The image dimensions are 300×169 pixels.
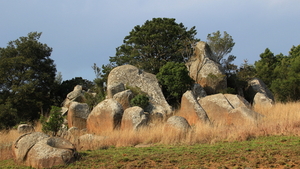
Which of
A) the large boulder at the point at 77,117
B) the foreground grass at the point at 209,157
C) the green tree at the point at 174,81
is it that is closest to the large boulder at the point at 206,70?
the green tree at the point at 174,81

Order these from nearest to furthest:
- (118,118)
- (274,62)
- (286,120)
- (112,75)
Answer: (286,120) → (118,118) → (112,75) → (274,62)

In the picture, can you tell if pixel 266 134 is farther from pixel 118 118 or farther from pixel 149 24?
pixel 149 24

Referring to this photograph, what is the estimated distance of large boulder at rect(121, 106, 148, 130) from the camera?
49.2 feet

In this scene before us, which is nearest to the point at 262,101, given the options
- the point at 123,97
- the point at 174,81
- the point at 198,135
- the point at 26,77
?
the point at 174,81

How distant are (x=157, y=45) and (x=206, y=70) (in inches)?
254

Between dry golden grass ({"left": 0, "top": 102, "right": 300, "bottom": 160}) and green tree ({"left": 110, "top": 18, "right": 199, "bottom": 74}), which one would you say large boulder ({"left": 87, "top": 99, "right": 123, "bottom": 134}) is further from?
green tree ({"left": 110, "top": 18, "right": 199, "bottom": 74})

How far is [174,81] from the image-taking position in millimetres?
22234

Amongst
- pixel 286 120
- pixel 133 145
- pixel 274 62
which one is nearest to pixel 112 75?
pixel 133 145

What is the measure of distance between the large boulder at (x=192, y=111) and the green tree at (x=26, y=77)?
1222cm

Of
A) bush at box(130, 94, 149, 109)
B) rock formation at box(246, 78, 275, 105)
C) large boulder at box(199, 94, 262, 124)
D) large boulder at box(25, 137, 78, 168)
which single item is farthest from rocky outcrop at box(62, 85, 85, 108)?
large boulder at box(25, 137, 78, 168)

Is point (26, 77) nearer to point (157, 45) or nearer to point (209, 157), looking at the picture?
point (157, 45)

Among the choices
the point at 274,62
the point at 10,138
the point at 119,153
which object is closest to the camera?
the point at 119,153

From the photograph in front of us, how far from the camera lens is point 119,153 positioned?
988cm

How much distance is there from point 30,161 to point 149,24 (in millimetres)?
23164
